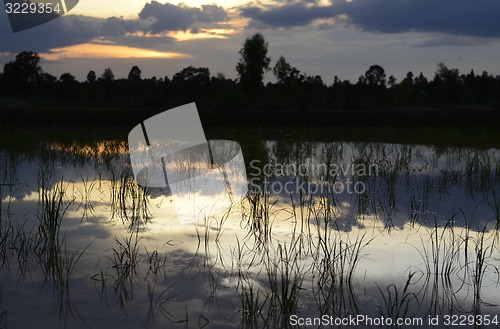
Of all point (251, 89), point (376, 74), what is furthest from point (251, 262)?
point (376, 74)

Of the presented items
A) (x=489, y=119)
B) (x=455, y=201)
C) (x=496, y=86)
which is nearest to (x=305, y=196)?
(x=455, y=201)

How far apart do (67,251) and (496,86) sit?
4033 cm

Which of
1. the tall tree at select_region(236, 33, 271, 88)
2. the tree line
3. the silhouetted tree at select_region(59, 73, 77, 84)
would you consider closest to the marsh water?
the tree line

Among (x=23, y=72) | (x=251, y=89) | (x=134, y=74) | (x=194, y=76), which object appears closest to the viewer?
(x=251, y=89)

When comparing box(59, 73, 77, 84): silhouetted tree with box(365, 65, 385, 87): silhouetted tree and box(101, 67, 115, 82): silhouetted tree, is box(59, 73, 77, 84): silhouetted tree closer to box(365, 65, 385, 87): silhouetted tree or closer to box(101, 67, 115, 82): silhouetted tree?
box(101, 67, 115, 82): silhouetted tree

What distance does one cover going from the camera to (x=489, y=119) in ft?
64.8

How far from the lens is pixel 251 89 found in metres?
32.3

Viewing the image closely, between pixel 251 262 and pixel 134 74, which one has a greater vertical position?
pixel 134 74

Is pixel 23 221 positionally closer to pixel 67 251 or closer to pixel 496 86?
pixel 67 251

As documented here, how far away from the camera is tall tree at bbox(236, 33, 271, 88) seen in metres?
34.8

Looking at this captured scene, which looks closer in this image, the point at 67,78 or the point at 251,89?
the point at 251,89

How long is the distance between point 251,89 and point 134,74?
743 inches

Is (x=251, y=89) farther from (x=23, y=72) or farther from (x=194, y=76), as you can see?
(x=23, y=72)

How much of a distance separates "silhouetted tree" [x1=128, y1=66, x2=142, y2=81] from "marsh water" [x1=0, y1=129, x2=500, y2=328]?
137 ft
